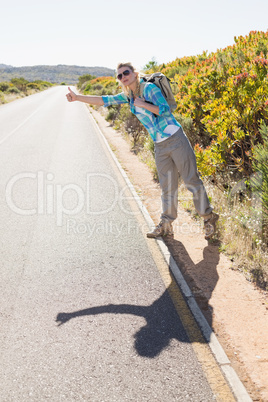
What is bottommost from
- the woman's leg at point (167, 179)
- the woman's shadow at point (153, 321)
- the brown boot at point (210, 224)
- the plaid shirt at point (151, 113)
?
the woman's shadow at point (153, 321)

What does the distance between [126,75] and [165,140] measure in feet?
3.17

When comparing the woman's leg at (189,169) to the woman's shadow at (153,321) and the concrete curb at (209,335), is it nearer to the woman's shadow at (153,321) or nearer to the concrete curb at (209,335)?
the concrete curb at (209,335)

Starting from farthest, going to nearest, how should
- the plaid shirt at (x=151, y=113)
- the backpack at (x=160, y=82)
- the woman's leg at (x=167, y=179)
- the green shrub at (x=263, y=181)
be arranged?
the woman's leg at (x=167, y=179)
the green shrub at (x=263, y=181)
the backpack at (x=160, y=82)
the plaid shirt at (x=151, y=113)

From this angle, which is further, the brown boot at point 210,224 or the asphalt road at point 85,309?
the brown boot at point 210,224

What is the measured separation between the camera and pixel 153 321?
3707mm

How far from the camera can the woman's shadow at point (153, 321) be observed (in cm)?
335

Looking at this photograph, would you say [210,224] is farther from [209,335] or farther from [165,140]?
[209,335]

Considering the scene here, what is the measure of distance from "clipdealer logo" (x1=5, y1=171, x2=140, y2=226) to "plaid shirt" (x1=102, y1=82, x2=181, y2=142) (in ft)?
8.02

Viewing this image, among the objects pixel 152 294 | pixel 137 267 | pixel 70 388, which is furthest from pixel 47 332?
pixel 137 267

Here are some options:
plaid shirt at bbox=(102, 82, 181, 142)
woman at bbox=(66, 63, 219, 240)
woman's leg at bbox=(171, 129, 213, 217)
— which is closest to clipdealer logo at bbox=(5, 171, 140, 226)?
woman at bbox=(66, 63, 219, 240)

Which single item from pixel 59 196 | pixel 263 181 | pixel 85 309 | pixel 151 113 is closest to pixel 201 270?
pixel 263 181

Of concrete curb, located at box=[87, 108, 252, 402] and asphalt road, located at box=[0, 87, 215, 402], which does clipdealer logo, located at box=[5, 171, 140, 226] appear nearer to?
asphalt road, located at box=[0, 87, 215, 402]

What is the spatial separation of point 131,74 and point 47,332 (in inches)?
120

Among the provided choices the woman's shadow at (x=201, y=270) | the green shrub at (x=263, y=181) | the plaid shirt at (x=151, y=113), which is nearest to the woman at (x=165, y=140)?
the plaid shirt at (x=151, y=113)
